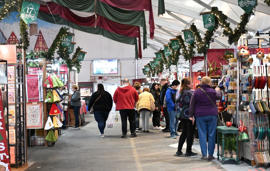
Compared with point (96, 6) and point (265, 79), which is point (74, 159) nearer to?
point (265, 79)

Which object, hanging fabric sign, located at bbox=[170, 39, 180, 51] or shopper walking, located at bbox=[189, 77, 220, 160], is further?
hanging fabric sign, located at bbox=[170, 39, 180, 51]

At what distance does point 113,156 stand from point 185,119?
162 cm

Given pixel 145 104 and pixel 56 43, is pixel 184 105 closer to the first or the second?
pixel 145 104

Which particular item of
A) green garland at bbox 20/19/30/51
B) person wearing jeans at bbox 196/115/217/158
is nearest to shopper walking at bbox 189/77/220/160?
person wearing jeans at bbox 196/115/217/158

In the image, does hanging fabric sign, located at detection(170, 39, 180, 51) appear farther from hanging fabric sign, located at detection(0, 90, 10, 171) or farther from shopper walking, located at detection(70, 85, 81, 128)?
hanging fabric sign, located at detection(0, 90, 10, 171)

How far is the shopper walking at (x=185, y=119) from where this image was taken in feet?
26.1

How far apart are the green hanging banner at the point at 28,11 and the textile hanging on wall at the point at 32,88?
67.3 inches

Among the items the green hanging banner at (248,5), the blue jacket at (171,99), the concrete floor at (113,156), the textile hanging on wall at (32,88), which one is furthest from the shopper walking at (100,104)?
the green hanging banner at (248,5)

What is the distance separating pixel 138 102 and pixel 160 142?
2781 mm

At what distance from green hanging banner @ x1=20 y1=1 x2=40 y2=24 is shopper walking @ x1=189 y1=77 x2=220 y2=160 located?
3.54 meters

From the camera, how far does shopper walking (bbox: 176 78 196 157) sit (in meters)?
7.96

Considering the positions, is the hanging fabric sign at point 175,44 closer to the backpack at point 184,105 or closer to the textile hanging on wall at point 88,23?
the textile hanging on wall at point 88,23

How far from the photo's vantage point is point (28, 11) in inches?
320

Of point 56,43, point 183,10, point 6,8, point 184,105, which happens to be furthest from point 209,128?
point 183,10
